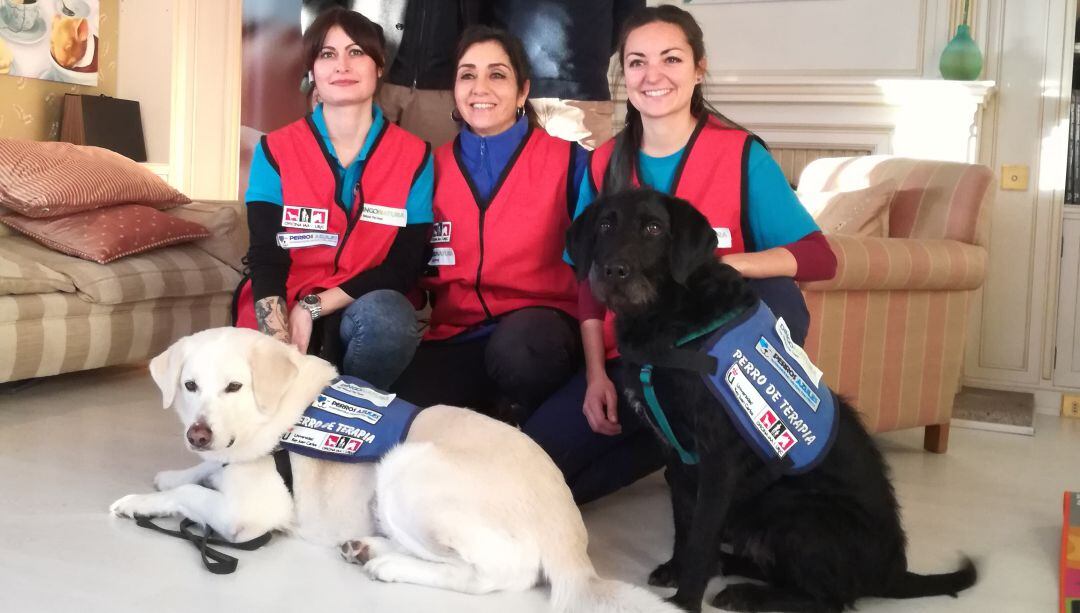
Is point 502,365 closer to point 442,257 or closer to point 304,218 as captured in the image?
point 442,257

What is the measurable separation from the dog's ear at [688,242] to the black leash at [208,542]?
3.26 feet

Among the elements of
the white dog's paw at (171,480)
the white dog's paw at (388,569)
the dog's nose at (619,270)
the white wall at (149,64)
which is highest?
the white wall at (149,64)

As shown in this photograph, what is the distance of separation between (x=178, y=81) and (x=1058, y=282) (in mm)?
4507

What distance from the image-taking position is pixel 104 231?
11.5 ft

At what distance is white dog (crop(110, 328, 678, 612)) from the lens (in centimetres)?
172

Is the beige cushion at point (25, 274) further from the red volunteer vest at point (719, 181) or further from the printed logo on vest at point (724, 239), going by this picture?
the printed logo on vest at point (724, 239)

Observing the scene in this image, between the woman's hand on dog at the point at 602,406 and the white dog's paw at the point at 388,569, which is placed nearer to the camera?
the white dog's paw at the point at 388,569

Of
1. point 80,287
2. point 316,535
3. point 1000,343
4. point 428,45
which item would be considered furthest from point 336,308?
point 1000,343

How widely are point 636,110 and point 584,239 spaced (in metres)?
0.53

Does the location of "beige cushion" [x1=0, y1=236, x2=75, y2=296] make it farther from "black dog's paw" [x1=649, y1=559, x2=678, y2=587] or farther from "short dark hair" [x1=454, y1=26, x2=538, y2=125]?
"black dog's paw" [x1=649, y1=559, x2=678, y2=587]

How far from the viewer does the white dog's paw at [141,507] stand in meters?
2.06

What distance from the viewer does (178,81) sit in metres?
5.22

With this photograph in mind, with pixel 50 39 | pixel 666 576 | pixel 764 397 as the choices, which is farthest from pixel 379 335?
pixel 50 39

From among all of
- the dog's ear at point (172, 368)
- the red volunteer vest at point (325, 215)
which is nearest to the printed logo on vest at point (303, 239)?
the red volunteer vest at point (325, 215)
